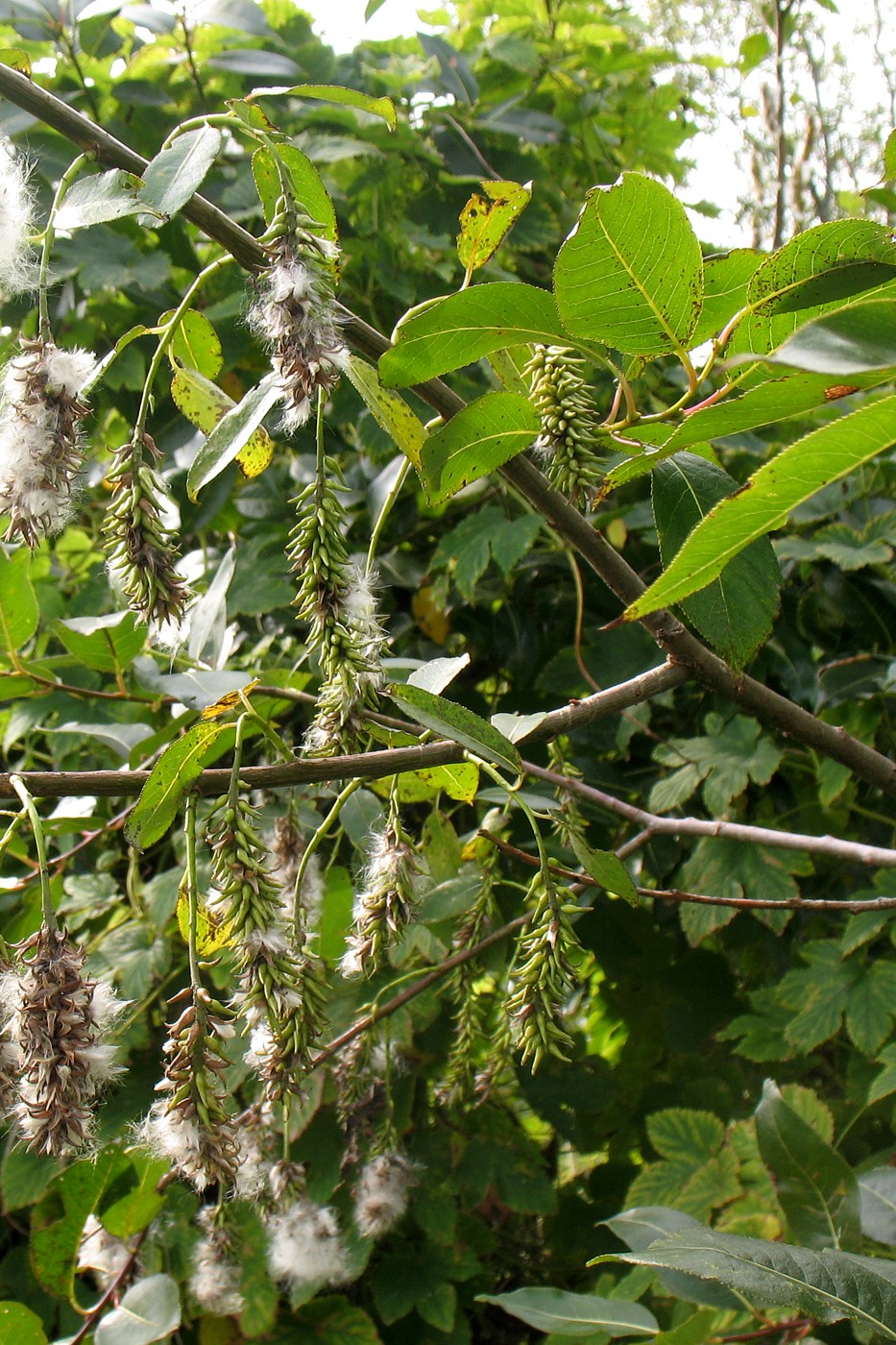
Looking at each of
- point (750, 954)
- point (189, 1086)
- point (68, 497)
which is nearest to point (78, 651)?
point (68, 497)

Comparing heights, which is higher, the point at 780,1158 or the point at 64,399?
the point at 64,399

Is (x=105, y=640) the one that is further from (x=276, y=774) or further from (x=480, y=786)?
(x=480, y=786)

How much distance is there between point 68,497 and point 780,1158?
2.09 feet

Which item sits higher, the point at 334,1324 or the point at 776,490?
the point at 776,490

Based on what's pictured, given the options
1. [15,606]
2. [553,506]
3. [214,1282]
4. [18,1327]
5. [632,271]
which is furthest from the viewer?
[214,1282]

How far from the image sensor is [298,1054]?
47cm

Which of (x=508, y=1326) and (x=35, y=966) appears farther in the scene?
(x=508, y=1326)

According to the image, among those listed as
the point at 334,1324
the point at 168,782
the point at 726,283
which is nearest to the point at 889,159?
the point at 726,283

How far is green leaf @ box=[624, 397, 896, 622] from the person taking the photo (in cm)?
31

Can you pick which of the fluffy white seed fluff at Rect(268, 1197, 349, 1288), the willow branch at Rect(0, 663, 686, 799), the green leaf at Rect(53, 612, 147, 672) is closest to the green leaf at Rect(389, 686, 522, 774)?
the willow branch at Rect(0, 663, 686, 799)

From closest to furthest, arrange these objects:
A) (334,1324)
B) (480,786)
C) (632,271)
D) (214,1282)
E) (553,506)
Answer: (632,271) < (553,506) < (214,1282) < (334,1324) < (480,786)

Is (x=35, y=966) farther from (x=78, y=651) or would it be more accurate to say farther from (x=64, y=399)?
(x=78, y=651)

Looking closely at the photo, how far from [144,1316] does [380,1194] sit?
25 centimetres

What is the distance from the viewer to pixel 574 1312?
74 cm
